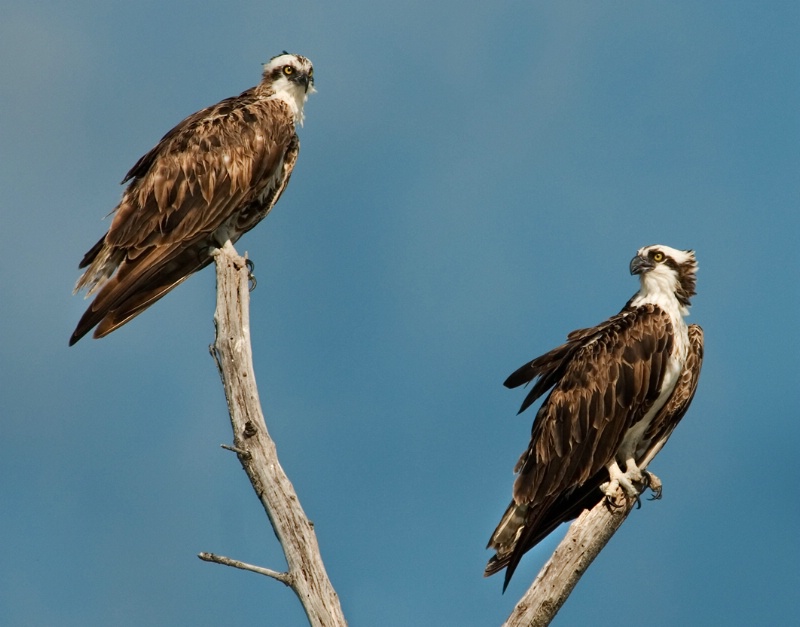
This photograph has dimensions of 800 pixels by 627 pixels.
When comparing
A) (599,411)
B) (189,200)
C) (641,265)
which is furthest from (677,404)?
(189,200)

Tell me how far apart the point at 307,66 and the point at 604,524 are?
224 inches

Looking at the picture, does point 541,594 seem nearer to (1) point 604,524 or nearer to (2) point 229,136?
(1) point 604,524

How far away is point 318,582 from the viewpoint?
7859mm

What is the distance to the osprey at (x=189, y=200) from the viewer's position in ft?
32.1

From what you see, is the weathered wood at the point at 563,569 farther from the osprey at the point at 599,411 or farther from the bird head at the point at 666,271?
the bird head at the point at 666,271

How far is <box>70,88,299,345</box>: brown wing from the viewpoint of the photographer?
9797mm

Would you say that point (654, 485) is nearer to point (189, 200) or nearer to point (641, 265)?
point (641, 265)

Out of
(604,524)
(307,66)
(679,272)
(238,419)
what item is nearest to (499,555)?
(604,524)

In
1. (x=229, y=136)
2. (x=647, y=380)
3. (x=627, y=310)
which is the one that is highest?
(x=229, y=136)

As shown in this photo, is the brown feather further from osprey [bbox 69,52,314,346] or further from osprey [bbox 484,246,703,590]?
osprey [bbox 69,52,314,346]

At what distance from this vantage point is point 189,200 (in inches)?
405

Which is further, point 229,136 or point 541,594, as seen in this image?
point 229,136

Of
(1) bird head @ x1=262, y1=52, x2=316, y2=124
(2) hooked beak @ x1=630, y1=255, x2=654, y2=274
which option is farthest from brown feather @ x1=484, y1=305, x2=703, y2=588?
(1) bird head @ x1=262, y1=52, x2=316, y2=124

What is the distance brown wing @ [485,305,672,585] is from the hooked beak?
525mm
